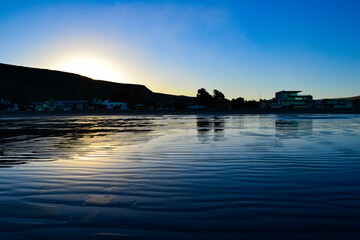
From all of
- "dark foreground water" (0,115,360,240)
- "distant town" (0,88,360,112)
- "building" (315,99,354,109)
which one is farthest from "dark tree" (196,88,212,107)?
"dark foreground water" (0,115,360,240)

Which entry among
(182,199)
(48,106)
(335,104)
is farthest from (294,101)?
(182,199)

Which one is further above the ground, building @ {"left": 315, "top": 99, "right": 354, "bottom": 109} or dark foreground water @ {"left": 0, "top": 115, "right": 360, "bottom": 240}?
building @ {"left": 315, "top": 99, "right": 354, "bottom": 109}

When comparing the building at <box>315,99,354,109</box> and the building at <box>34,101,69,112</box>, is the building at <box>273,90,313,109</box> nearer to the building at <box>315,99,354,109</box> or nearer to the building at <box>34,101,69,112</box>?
the building at <box>315,99,354,109</box>

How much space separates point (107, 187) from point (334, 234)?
173 inches

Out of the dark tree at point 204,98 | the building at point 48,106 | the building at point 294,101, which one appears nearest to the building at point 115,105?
the building at point 48,106

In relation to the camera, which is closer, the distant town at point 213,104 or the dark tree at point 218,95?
the distant town at point 213,104

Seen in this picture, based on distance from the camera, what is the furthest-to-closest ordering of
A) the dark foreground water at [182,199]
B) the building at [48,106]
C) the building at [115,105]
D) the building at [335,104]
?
the building at [115,105] < the building at [48,106] < the building at [335,104] < the dark foreground water at [182,199]

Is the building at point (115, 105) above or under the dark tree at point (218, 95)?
under

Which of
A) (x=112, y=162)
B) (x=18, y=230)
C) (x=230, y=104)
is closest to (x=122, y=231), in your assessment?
(x=18, y=230)

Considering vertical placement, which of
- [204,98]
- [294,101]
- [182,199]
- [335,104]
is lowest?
[182,199]

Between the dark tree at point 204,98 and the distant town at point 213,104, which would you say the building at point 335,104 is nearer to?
the distant town at point 213,104

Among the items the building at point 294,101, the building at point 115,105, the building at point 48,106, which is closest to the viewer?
the building at point 294,101

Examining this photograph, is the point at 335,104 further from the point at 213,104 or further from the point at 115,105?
the point at 115,105

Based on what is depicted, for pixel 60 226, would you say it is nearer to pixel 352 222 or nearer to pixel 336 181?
pixel 352 222
